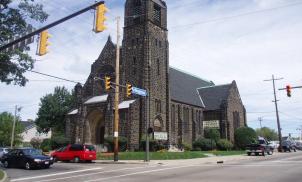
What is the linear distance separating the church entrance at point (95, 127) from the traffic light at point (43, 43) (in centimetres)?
3152

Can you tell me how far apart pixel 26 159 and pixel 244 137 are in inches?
1573

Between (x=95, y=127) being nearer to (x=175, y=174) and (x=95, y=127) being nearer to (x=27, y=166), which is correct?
(x=27, y=166)

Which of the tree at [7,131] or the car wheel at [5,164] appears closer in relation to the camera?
the car wheel at [5,164]

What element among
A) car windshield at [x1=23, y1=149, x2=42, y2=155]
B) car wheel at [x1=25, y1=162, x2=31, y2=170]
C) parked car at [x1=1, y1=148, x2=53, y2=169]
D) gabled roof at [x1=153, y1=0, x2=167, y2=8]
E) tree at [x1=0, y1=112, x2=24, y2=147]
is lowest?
car wheel at [x1=25, y1=162, x2=31, y2=170]

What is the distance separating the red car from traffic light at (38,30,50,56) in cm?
1655

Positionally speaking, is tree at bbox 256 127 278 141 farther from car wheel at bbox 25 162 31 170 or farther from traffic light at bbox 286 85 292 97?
car wheel at bbox 25 162 31 170

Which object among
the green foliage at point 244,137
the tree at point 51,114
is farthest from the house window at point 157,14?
the tree at point 51,114

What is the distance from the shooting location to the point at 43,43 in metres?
13.3

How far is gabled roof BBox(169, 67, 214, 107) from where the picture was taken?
171 feet

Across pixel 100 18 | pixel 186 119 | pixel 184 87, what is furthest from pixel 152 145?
pixel 100 18

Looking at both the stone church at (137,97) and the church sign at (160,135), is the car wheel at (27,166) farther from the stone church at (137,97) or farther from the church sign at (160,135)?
the church sign at (160,135)

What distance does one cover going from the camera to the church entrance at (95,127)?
4484cm

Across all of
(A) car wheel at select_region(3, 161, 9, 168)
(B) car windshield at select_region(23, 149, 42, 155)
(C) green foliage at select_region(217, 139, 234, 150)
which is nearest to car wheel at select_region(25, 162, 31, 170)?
(B) car windshield at select_region(23, 149, 42, 155)

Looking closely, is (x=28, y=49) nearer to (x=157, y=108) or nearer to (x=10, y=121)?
(x=157, y=108)
